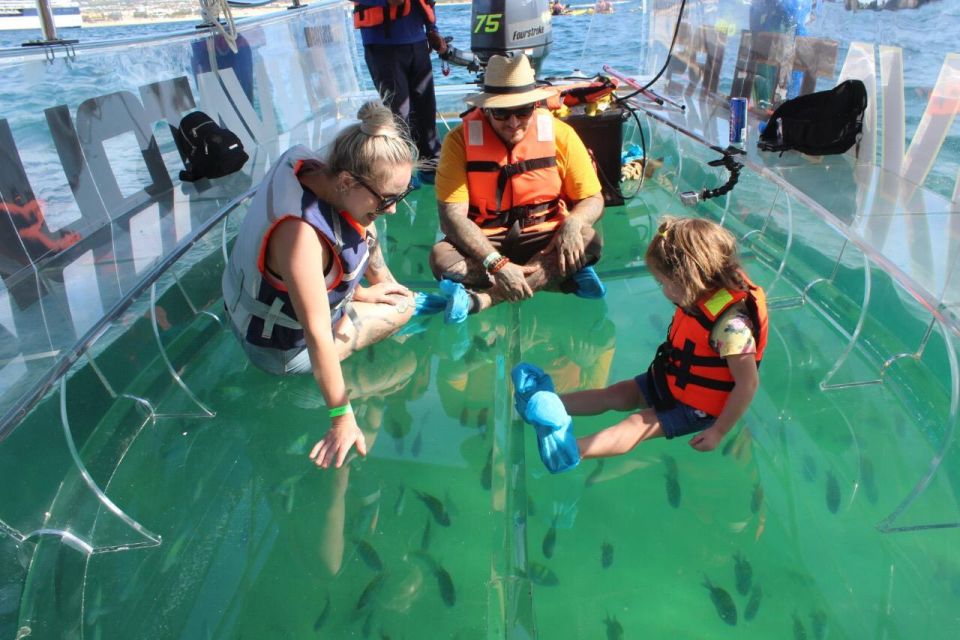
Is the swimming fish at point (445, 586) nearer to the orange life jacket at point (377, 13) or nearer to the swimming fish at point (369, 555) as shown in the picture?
the swimming fish at point (369, 555)

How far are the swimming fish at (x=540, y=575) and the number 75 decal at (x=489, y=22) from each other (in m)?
4.08

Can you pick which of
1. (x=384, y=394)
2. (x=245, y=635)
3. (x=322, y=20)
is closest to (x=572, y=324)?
(x=384, y=394)

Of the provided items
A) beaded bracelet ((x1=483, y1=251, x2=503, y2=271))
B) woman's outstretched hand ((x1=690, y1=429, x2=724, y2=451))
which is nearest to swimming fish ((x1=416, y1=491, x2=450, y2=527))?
woman's outstretched hand ((x1=690, y1=429, x2=724, y2=451))

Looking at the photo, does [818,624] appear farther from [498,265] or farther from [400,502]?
[498,265]

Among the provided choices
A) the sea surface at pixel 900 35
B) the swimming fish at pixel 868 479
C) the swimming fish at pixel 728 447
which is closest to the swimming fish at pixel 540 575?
the swimming fish at pixel 728 447

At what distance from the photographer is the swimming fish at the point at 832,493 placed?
213 centimetres

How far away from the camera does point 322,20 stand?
645 cm

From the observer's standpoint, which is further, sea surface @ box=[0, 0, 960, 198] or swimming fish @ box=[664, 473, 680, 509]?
sea surface @ box=[0, 0, 960, 198]

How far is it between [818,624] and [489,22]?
14.3 feet

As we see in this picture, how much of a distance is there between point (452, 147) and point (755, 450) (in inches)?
76.6

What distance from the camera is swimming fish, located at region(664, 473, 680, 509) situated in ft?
7.02

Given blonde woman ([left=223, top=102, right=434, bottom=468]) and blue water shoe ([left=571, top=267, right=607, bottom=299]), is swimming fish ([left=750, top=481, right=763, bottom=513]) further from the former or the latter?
blue water shoe ([left=571, top=267, right=607, bottom=299])

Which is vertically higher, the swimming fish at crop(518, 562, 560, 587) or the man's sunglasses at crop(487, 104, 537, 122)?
the man's sunglasses at crop(487, 104, 537, 122)

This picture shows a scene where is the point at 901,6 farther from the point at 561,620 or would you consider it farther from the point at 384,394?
the point at 561,620
